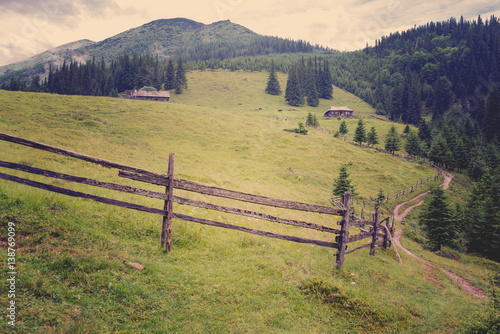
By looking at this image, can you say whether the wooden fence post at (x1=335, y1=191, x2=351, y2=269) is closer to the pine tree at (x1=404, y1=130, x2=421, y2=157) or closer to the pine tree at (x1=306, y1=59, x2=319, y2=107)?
the pine tree at (x1=404, y1=130, x2=421, y2=157)

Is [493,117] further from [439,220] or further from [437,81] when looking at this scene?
[439,220]

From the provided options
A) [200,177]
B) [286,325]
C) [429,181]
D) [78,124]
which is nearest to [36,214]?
[286,325]

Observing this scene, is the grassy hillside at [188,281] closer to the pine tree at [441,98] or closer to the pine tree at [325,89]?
the pine tree at [441,98]

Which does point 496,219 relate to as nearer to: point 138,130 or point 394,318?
point 394,318

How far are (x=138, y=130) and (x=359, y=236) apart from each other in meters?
41.1

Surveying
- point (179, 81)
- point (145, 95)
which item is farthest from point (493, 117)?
point (145, 95)

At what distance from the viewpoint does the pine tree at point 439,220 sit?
83.5ft

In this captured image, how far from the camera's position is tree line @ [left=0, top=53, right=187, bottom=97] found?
10712 cm

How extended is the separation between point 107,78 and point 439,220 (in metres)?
138

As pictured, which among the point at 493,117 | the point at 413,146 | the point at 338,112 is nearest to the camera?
the point at 413,146

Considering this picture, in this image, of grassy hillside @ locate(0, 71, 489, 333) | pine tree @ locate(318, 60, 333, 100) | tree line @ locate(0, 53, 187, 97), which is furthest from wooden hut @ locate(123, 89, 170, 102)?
pine tree @ locate(318, 60, 333, 100)

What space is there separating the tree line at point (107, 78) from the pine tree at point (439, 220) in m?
118

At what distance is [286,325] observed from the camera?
20.7ft

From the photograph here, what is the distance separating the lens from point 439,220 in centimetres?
2580
